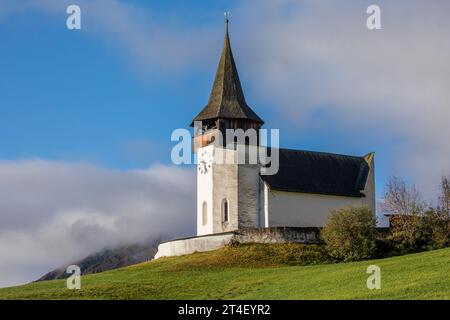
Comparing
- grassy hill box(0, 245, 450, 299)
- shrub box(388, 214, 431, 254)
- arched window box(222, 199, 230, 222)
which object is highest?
arched window box(222, 199, 230, 222)

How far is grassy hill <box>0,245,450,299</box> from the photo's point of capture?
3247cm

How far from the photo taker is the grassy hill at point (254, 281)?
32469 millimetres

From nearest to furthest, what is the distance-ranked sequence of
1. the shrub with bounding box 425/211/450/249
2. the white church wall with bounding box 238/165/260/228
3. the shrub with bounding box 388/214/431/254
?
the shrub with bounding box 425/211/450/249, the shrub with bounding box 388/214/431/254, the white church wall with bounding box 238/165/260/228

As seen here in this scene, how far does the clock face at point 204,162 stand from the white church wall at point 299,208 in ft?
14.1

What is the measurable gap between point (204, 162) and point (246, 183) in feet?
10.2

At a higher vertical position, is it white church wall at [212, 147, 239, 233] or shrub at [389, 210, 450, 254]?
white church wall at [212, 147, 239, 233]

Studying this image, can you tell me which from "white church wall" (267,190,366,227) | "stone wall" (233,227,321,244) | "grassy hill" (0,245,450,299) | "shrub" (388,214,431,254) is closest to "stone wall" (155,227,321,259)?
"stone wall" (233,227,321,244)

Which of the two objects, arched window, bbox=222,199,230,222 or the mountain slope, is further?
the mountain slope

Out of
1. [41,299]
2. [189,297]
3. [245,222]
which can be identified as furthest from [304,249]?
[41,299]

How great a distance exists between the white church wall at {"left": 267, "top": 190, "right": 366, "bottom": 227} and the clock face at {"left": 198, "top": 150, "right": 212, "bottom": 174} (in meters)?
4.29

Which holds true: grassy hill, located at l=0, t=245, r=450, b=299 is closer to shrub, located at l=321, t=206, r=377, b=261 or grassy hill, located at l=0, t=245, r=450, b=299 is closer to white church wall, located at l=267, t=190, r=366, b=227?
shrub, located at l=321, t=206, r=377, b=261

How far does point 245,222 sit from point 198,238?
424 centimetres
